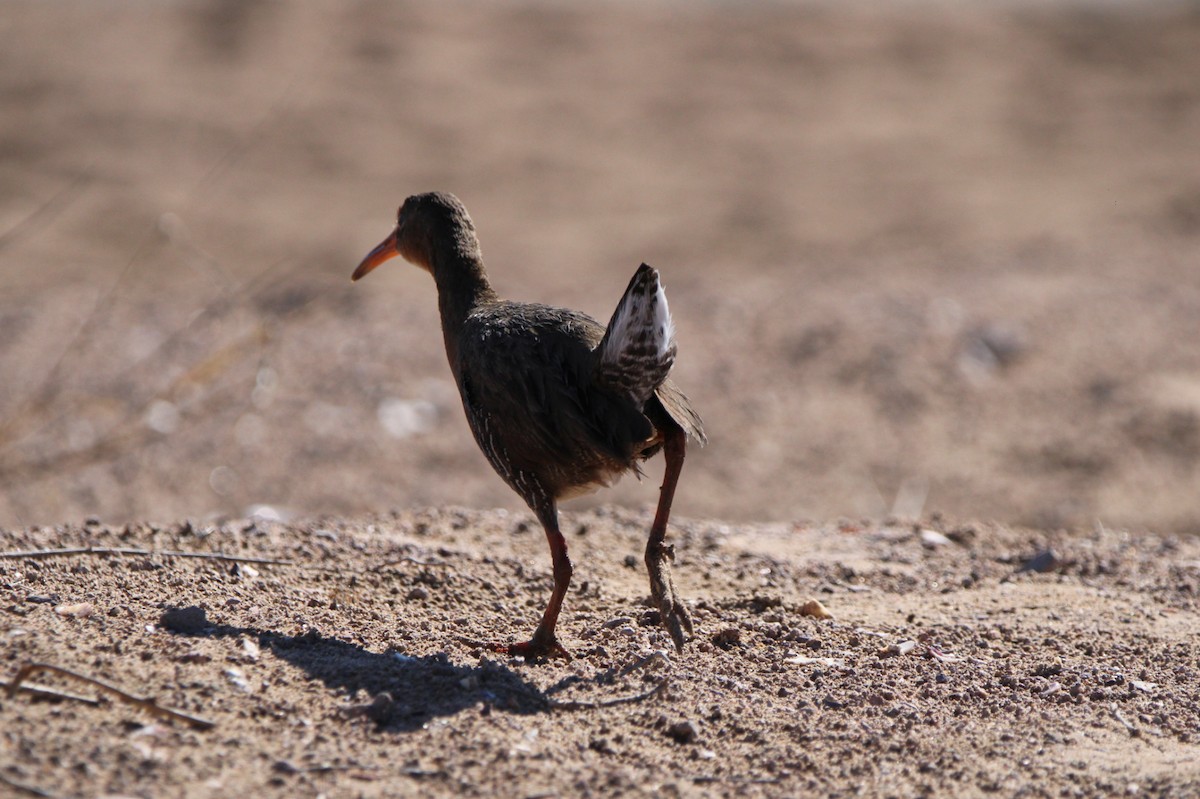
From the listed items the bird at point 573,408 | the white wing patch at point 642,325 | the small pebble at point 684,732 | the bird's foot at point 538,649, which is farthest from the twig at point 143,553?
the small pebble at point 684,732

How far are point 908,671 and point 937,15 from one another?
18.5 m

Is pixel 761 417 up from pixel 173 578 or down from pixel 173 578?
up

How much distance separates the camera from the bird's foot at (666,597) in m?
4.46

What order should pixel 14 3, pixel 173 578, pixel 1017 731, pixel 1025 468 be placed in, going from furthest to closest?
pixel 14 3 < pixel 1025 468 < pixel 173 578 < pixel 1017 731

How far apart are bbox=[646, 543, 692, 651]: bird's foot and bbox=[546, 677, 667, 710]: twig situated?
35 centimetres

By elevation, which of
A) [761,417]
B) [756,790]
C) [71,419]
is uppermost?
[761,417]

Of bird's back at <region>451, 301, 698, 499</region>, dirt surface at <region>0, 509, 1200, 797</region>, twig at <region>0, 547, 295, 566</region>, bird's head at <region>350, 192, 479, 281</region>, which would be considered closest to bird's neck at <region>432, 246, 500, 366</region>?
bird's head at <region>350, 192, 479, 281</region>

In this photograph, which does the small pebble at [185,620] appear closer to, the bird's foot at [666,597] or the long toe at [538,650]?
the long toe at [538,650]

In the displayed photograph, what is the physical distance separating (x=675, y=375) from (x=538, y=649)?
620 cm

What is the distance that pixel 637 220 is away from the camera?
15.0 meters

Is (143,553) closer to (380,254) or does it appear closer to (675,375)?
(380,254)

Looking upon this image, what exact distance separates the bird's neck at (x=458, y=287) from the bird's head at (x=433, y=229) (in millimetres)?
→ 24

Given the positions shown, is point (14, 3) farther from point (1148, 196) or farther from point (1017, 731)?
point (1017, 731)

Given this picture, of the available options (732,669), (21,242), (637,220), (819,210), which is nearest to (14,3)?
(21,242)
